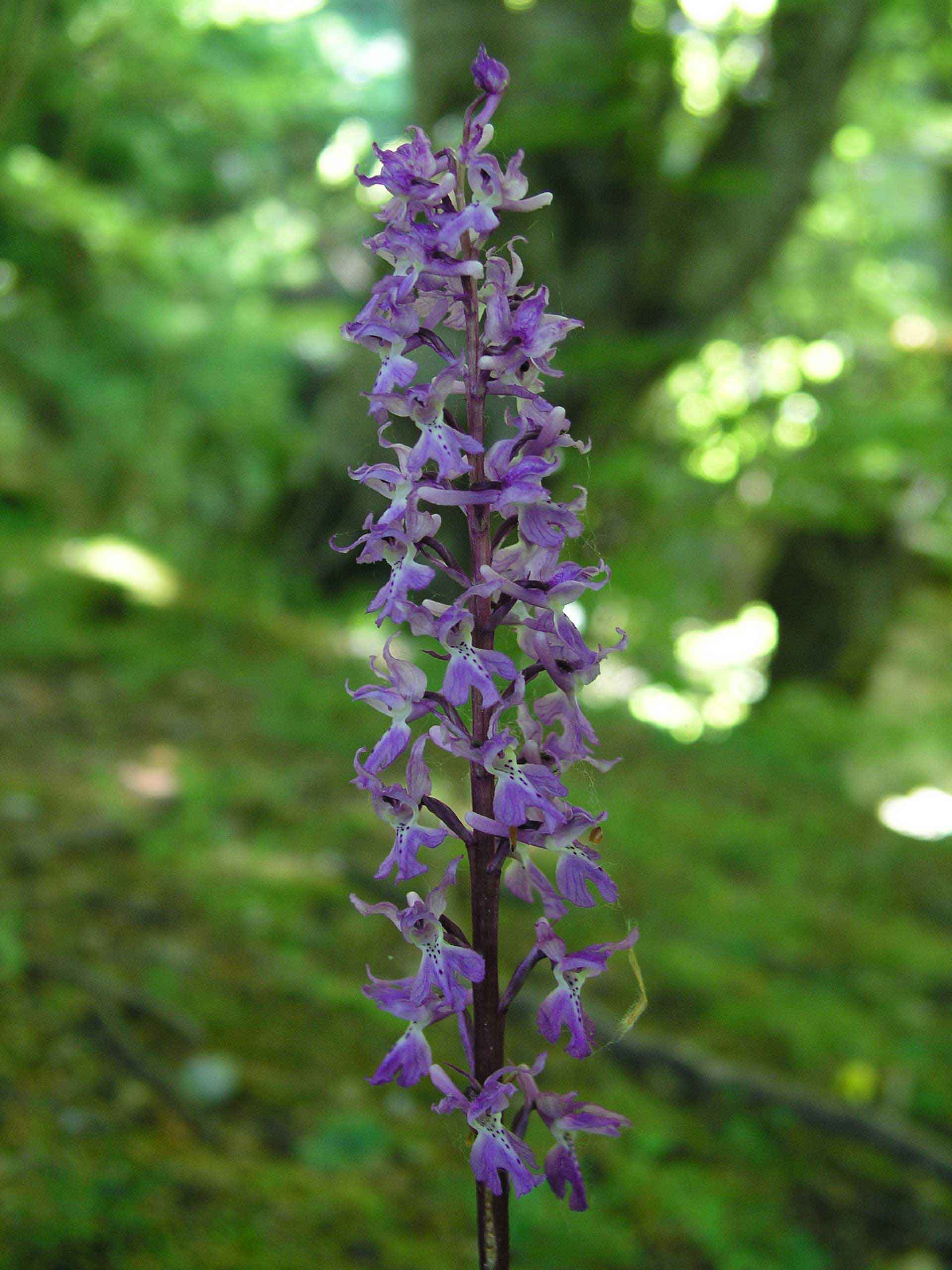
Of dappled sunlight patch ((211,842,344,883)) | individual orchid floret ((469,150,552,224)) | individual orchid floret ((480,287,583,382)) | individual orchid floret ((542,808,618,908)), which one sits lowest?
individual orchid floret ((542,808,618,908))

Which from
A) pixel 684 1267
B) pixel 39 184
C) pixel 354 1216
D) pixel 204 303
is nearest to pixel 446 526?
pixel 354 1216

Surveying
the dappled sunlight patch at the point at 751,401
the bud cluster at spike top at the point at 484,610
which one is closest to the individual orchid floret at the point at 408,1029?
the bud cluster at spike top at the point at 484,610

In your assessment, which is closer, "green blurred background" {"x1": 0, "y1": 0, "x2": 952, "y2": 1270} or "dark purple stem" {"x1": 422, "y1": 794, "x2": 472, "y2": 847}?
"dark purple stem" {"x1": 422, "y1": 794, "x2": 472, "y2": 847}

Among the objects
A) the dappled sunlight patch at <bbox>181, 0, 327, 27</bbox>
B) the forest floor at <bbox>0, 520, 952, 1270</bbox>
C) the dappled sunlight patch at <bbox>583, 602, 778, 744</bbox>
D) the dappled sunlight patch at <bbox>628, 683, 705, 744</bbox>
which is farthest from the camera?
the dappled sunlight patch at <bbox>583, 602, 778, 744</bbox>

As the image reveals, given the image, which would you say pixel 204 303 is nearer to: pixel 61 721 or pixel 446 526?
pixel 61 721

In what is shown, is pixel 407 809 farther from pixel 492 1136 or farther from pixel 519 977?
pixel 492 1136

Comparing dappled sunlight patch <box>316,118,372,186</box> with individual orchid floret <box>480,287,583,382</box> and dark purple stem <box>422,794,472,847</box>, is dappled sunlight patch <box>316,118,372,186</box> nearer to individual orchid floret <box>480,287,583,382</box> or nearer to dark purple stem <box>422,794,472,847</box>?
individual orchid floret <box>480,287,583,382</box>

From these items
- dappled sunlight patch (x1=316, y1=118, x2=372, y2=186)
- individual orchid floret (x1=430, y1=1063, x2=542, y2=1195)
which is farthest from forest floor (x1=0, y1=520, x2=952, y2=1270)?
dappled sunlight patch (x1=316, y1=118, x2=372, y2=186)
